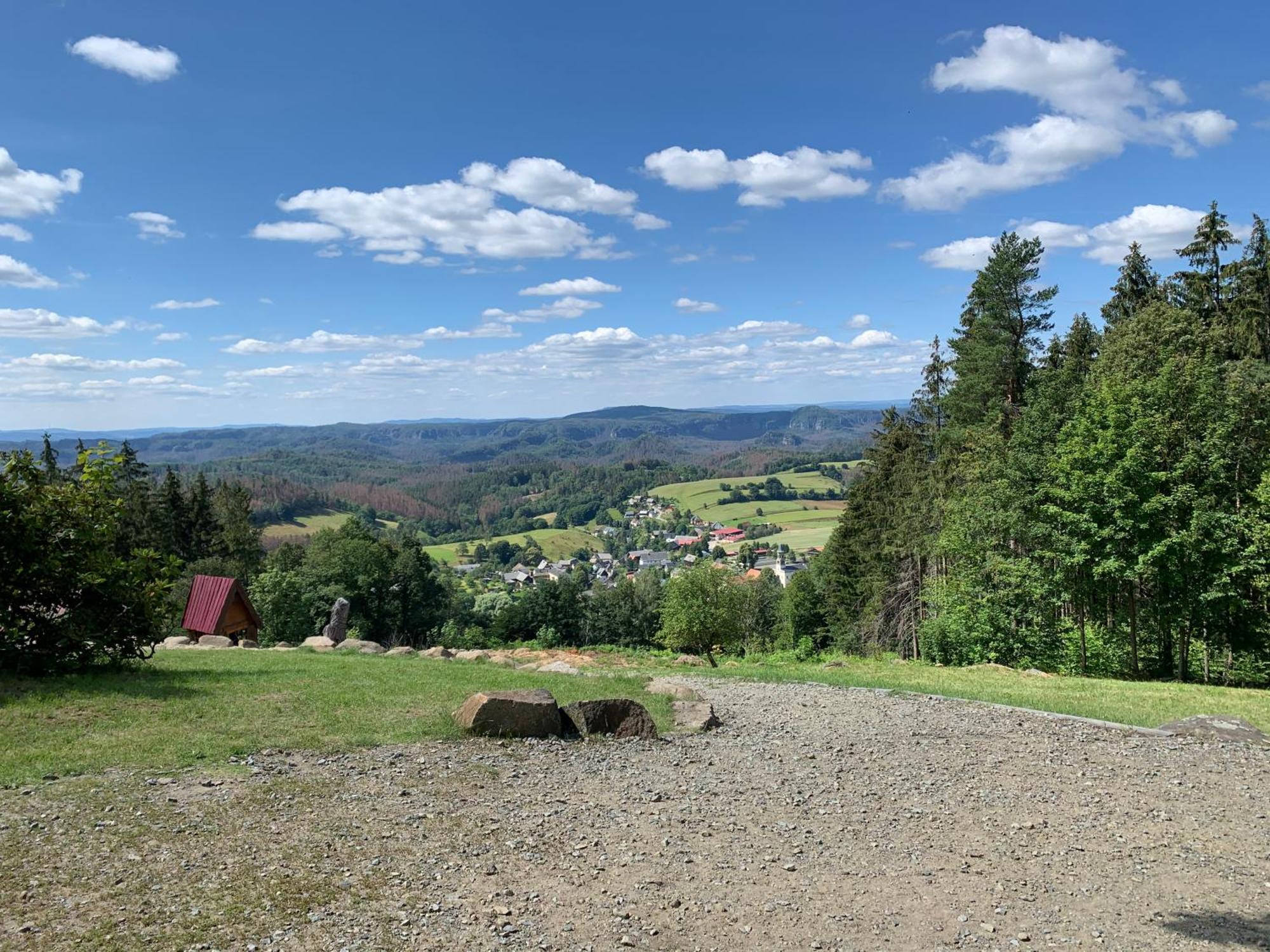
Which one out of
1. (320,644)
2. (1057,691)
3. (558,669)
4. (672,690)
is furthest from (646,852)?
(320,644)

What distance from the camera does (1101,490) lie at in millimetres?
20641

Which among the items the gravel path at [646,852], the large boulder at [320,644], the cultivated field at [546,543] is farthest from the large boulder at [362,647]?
the cultivated field at [546,543]

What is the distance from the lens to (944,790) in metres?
9.67

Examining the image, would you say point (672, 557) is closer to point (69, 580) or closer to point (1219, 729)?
point (1219, 729)

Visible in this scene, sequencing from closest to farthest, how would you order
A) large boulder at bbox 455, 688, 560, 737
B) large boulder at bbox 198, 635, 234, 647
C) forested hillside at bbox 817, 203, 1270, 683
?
large boulder at bbox 455, 688, 560, 737 < forested hillside at bbox 817, 203, 1270, 683 < large boulder at bbox 198, 635, 234, 647

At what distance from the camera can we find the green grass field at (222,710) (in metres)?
9.27

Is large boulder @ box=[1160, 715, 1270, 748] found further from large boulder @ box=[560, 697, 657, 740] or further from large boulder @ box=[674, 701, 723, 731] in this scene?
large boulder @ box=[560, 697, 657, 740]

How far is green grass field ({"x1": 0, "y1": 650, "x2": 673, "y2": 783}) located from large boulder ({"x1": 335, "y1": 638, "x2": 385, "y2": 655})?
5204 millimetres

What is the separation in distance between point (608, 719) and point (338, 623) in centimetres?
1850

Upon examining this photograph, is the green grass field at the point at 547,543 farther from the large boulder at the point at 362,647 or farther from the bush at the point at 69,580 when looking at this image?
the bush at the point at 69,580

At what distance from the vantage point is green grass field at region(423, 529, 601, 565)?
146 meters

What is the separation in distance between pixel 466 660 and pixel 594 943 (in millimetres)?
15835

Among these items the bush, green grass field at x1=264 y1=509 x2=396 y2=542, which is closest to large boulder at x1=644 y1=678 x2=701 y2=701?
the bush

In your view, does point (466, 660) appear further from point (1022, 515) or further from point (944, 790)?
point (1022, 515)
